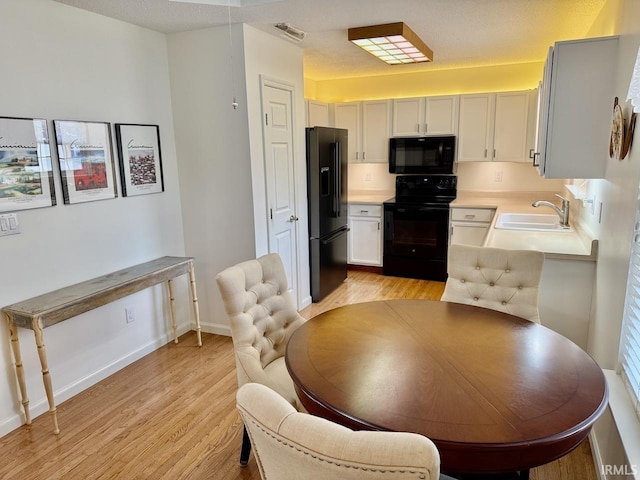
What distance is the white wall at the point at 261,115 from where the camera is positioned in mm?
3203

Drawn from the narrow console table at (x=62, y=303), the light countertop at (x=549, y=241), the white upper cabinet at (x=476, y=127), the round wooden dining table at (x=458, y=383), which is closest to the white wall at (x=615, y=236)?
the light countertop at (x=549, y=241)

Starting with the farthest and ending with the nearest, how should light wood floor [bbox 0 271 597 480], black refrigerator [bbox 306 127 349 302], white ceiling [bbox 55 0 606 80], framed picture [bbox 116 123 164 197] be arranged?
black refrigerator [bbox 306 127 349 302] < framed picture [bbox 116 123 164 197] < white ceiling [bbox 55 0 606 80] < light wood floor [bbox 0 271 597 480]

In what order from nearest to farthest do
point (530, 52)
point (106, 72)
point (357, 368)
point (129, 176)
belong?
point (357, 368), point (106, 72), point (129, 176), point (530, 52)

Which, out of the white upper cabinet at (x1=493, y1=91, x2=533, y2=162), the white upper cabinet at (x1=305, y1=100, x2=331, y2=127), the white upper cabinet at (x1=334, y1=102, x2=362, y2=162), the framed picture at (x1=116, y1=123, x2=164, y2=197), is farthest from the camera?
the white upper cabinet at (x1=334, y1=102, x2=362, y2=162)

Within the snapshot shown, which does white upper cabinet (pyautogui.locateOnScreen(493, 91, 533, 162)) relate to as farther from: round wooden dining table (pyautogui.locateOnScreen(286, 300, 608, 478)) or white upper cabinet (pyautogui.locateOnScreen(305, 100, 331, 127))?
round wooden dining table (pyautogui.locateOnScreen(286, 300, 608, 478))

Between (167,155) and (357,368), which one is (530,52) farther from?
(357,368)

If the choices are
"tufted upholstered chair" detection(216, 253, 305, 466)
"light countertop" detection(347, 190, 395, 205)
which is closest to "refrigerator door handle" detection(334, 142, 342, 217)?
"light countertop" detection(347, 190, 395, 205)

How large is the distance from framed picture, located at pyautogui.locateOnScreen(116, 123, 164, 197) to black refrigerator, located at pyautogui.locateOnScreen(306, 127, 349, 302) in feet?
4.51

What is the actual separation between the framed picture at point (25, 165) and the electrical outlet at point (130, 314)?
0.97 meters

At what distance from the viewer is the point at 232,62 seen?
315 centimetres

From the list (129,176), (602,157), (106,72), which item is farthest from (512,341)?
(106,72)

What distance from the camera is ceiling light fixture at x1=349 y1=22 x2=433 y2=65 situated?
312 centimetres

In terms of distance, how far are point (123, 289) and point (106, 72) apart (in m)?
1.48

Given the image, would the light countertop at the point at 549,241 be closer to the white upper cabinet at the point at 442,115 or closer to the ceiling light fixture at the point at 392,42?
the white upper cabinet at the point at 442,115
